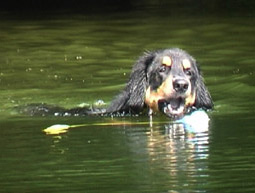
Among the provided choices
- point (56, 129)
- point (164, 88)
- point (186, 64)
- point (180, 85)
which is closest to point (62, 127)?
point (56, 129)

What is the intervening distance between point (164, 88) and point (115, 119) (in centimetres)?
69

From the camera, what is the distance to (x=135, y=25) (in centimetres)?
2600

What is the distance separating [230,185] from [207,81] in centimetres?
760

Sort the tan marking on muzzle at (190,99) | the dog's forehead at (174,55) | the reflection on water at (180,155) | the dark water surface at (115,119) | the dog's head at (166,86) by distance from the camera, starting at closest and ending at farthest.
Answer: the reflection on water at (180,155) < the dark water surface at (115,119) < the dog's head at (166,86) < the tan marking on muzzle at (190,99) < the dog's forehead at (174,55)

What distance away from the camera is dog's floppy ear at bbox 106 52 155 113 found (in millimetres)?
12195

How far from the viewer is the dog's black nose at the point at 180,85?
11648 millimetres

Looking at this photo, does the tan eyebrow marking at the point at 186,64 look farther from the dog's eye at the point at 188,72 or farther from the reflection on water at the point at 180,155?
the reflection on water at the point at 180,155

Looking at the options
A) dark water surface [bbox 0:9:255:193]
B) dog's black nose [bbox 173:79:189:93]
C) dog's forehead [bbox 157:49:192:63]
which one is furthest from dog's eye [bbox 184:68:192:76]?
dark water surface [bbox 0:9:255:193]

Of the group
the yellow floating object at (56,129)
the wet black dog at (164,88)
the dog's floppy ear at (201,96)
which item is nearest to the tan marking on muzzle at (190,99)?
the wet black dog at (164,88)

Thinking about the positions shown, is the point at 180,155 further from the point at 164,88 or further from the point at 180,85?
the point at 164,88

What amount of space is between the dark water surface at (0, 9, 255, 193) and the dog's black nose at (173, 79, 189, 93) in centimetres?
48

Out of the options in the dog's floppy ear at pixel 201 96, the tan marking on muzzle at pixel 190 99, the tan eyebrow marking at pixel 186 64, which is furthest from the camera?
the dog's floppy ear at pixel 201 96

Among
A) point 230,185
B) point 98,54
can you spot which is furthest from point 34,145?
point 98,54

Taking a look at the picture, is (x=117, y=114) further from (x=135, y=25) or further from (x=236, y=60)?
(x=135, y=25)
